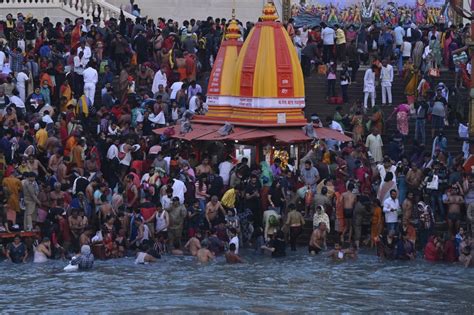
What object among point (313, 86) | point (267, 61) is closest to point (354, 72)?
point (313, 86)

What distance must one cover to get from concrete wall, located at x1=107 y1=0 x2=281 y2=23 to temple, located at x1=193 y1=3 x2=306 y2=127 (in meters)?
13.4

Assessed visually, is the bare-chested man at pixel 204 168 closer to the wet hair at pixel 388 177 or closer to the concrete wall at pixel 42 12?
the wet hair at pixel 388 177

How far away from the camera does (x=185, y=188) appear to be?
42094 millimetres

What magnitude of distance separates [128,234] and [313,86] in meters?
9.96

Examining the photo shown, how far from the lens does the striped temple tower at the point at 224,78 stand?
45844mm

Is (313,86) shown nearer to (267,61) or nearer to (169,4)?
(267,61)

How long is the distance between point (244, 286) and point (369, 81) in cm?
1081

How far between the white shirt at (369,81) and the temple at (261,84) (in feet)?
7.95

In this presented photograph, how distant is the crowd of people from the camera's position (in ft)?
134

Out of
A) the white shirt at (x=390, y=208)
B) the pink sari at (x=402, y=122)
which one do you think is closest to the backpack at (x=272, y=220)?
the white shirt at (x=390, y=208)

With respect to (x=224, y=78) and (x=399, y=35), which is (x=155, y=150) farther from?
(x=399, y=35)

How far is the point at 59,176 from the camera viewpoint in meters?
42.9

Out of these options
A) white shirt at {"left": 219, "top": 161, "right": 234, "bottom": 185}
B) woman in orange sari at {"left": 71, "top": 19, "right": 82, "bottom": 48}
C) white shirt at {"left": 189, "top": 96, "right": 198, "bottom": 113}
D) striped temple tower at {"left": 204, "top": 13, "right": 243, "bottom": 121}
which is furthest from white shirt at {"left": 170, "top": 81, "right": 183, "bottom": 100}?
white shirt at {"left": 219, "top": 161, "right": 234, "bottom": 185}

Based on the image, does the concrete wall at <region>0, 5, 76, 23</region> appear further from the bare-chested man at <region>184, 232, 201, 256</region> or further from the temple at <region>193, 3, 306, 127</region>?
the bare-chested man at <region>184, 232, 201, 256</region>
